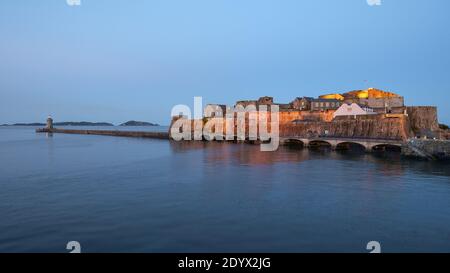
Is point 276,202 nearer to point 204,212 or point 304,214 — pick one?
point 304,214

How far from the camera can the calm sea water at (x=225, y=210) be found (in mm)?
16750

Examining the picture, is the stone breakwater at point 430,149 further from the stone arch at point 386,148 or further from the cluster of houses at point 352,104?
the cluster of houses at point 352,104

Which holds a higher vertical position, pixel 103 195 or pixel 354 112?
pixel 354 112

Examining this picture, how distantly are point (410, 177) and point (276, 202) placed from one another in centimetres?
2065

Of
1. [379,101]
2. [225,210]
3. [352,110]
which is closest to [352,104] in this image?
[352,110]

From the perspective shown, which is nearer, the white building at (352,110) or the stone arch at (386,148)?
the stone arch at (386,148)

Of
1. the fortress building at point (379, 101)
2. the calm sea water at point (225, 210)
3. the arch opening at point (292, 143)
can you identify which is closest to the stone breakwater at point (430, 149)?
the calm sea water at point (225, 210)

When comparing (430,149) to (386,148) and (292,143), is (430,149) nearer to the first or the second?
(386,148)

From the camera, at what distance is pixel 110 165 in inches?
1901

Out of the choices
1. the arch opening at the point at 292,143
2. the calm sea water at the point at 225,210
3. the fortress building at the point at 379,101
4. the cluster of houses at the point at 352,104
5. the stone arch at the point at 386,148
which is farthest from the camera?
the fortress building at the point at 379,101

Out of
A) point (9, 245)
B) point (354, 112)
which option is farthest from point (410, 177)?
point (354, 112)

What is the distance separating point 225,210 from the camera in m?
22.9

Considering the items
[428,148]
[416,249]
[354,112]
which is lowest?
[416,249]
